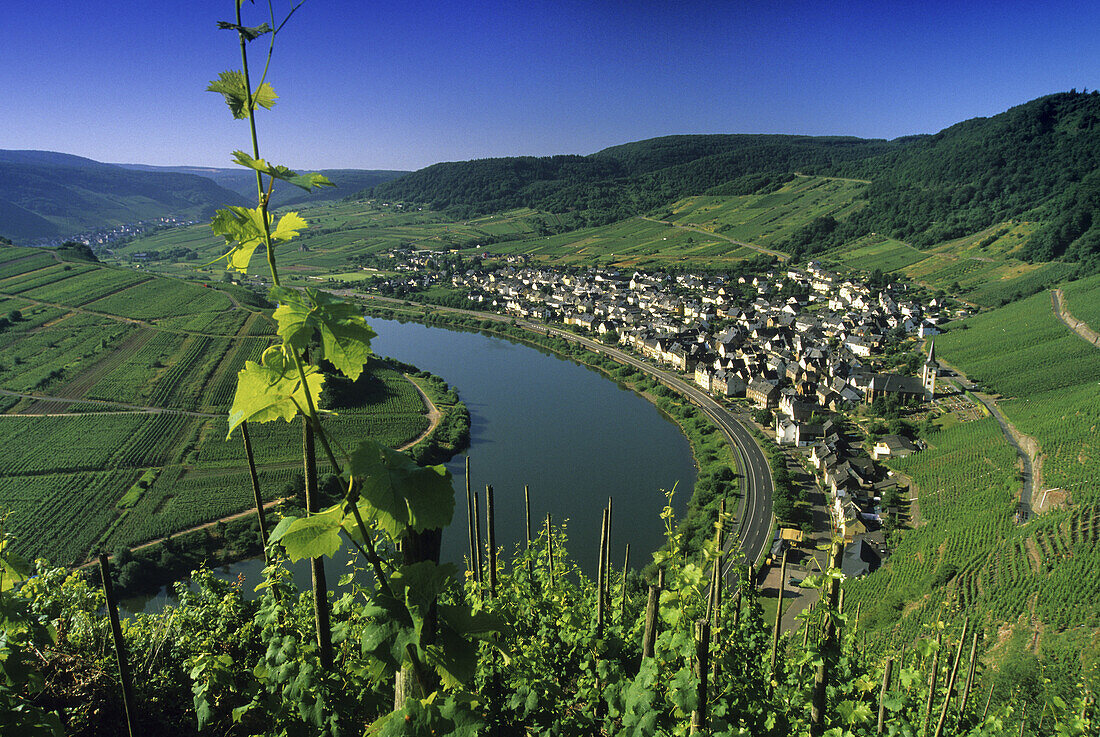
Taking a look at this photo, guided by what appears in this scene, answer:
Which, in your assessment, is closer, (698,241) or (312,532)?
(312,532)

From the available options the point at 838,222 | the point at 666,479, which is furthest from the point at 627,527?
the point at 838,222

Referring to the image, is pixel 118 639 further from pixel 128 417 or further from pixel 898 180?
pixel 898 180

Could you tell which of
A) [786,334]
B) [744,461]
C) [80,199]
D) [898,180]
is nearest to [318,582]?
[744,461]

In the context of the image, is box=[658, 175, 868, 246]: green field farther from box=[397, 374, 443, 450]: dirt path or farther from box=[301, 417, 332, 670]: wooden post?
box=[301, 417, 332, 670]: wooden post

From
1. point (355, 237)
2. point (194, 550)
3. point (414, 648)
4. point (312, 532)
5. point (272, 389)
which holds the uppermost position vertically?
point (355, 237)

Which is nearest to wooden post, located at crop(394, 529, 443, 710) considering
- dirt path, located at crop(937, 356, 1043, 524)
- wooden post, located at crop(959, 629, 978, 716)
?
wooden post, located at crop(959, 629, 978, 716)

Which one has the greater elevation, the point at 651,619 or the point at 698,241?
the point at 698,241

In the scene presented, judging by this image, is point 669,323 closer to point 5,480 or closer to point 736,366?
point 736,366
